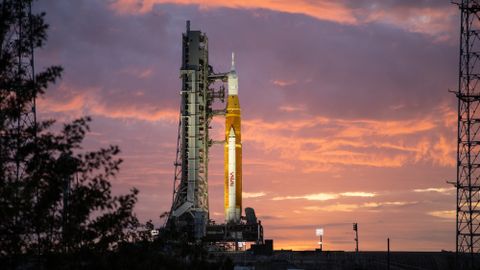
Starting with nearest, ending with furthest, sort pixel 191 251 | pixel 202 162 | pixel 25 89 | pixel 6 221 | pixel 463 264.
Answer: pixel 6 221 < pixel 25 89 < pixel 191 251 < pixel 463 264 < pixel 202 162

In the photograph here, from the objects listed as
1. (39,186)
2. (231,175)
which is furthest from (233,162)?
(39,186)

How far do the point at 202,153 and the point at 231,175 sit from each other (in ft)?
18.8

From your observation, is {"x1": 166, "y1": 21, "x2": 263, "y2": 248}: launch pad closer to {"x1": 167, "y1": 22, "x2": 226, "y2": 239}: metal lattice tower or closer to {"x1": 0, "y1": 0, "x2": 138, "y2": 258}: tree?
{"x1": 167, "y1": 22, "x2": 226, "y2": 239}: metal lattice tower

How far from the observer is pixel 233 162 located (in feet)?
428

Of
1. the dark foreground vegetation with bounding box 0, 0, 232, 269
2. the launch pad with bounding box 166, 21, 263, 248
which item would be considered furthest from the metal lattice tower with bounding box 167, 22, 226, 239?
the dark foreground vegetation with bounding box 0, 0, 232, 269

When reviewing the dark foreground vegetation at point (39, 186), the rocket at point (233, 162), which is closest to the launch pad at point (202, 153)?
the rocket at point (233, 162)

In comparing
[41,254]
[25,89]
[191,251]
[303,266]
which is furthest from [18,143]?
[303,266]

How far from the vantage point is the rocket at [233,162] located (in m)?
131

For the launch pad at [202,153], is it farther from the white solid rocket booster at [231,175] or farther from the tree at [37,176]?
the tree at [37,176]

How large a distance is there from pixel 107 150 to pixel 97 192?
5.49 ft

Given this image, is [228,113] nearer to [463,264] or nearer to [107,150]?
[463,264]

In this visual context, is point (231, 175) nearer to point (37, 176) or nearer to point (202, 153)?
point (202, 153)

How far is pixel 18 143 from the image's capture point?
3275cm

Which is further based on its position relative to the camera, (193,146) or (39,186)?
(193,146)
